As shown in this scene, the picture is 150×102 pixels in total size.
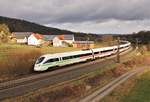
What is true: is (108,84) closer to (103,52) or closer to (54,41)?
(103,52)

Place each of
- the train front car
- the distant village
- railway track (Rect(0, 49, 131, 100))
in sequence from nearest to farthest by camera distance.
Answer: railway track (Rect(0, 49, 131, 100))
the train front car
the distant village

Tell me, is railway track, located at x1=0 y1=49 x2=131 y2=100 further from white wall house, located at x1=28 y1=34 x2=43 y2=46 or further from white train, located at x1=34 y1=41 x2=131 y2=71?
white wall house, located at x1=28 y1=34 x2=43 y2=46

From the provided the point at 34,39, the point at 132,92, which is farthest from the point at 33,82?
the point at 34,39

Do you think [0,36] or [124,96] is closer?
[124,96]

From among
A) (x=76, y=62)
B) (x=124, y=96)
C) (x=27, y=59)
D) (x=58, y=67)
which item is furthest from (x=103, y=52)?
(x=124, y=96)

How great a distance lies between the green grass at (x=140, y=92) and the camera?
3275 cm

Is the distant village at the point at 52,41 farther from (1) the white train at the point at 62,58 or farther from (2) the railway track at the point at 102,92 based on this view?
(2) the railway track at the point at 102,92

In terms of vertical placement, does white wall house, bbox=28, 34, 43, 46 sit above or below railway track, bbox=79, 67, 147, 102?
above

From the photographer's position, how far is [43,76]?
46000 millimetres

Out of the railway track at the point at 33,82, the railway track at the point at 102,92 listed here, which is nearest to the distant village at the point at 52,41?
the railway track at the point at 33,82

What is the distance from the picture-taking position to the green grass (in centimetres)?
3275

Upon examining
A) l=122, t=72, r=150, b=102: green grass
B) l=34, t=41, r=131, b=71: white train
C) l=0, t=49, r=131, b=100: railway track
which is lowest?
l=122, t=72, r=150, b=102: green grass

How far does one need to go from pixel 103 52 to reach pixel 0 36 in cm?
4015

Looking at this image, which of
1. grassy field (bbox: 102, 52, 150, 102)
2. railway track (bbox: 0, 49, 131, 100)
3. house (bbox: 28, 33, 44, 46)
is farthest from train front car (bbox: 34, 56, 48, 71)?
house (bbox: 28, 33, 44, 46)
